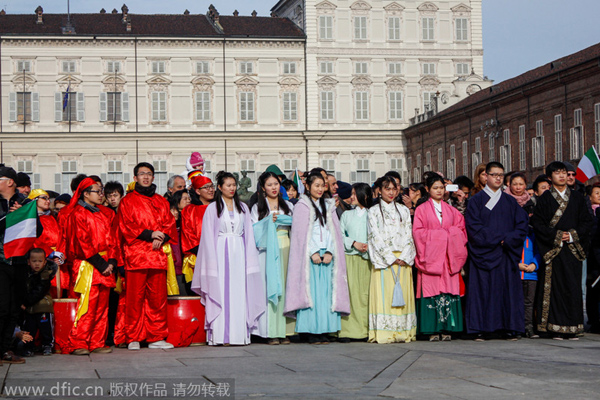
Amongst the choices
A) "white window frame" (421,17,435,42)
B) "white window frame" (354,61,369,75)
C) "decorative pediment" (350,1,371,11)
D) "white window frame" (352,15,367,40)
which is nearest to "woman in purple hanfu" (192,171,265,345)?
"white window frame" (354,61,369,75)

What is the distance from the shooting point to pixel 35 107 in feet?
154

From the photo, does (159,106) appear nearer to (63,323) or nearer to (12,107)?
(12,107)

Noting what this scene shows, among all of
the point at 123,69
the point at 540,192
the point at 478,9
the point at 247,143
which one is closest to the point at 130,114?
the point at 123,69

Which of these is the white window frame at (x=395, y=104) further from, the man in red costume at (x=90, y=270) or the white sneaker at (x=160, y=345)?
the man in red costume at (x=90, y=270)

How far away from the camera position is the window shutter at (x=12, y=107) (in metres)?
46.7

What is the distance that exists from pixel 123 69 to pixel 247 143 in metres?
7.48

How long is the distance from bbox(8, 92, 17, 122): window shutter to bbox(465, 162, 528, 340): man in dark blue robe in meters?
41.0

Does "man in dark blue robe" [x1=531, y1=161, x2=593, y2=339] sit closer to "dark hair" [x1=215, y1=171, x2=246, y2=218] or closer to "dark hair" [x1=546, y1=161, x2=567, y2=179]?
"dark hair" [x1=546, y1=161, x2=567, y2=179]

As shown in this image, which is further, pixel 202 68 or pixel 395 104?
pixel 395 104

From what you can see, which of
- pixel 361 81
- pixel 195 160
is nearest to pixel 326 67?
pixel 361 81

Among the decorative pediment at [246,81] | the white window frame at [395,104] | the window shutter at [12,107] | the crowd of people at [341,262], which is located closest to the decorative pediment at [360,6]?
the white window frame at [395,104]

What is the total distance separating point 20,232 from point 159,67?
4156 centimetres

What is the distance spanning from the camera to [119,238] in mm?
8594

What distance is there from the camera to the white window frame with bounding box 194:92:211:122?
4803 centimetres
